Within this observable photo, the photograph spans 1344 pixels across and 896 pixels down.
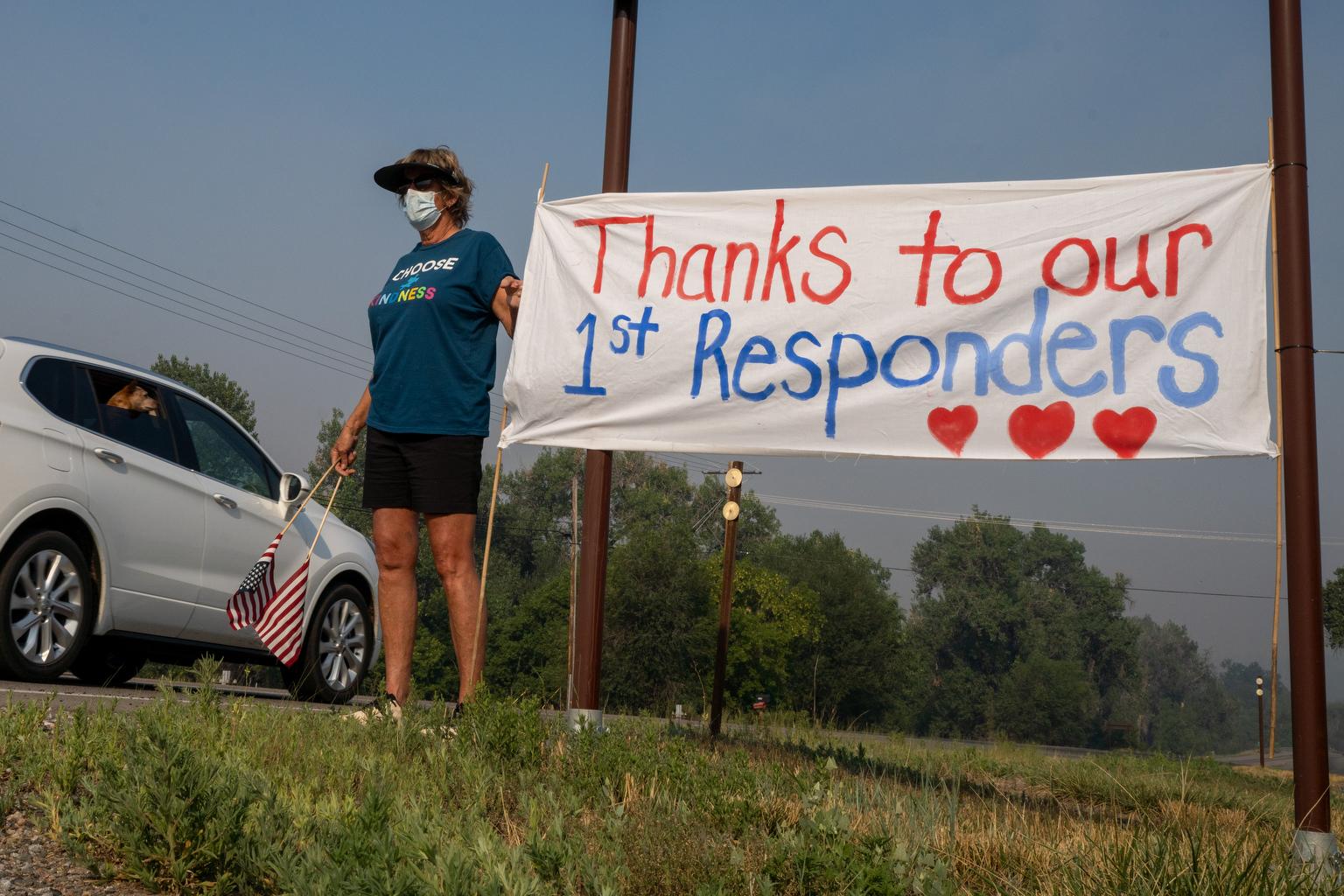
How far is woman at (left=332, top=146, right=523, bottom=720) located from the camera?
5172 mm

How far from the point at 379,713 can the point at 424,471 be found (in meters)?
1.01

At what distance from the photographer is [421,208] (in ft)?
18.5

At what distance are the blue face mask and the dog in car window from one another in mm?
2617

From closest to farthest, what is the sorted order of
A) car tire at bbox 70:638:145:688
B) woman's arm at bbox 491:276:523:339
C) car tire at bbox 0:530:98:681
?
woman's arm at bbox 491:276:523:339 < car tire at bbox 0:530:98:681 < car tire at bbox 70:638:145:688

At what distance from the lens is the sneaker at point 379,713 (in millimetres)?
4613

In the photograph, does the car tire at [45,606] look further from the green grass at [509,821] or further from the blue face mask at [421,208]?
the blue face mask at [421,208]

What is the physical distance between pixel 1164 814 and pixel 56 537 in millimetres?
5587

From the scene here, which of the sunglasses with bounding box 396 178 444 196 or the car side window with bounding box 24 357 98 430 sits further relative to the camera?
the car side window with bounding box 24 357 98 430

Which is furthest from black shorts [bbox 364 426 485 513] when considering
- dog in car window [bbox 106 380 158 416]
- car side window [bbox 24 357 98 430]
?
dog in car window [bbox 106 380 158 416]

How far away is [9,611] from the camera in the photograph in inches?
250

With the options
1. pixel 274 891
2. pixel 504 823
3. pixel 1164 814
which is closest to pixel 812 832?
pixel 504 823

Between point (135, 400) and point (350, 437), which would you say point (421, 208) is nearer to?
point (350, 437)

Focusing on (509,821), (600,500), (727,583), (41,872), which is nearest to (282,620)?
(600,500)

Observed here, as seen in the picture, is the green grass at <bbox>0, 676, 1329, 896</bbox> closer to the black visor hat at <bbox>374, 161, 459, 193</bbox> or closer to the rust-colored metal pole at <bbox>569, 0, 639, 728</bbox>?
the rust-colored metal pole at <bbox>569, 0, 639, 728</bbox>
